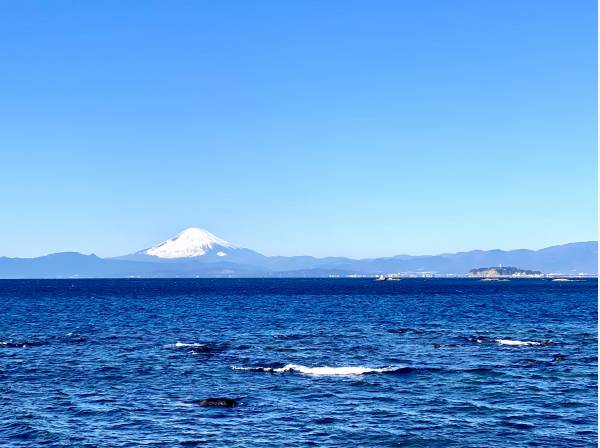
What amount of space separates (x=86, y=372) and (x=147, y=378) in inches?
314

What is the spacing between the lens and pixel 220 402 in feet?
179

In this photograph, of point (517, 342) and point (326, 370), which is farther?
point (517, 342)

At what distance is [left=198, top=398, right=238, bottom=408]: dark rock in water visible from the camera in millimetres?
54219

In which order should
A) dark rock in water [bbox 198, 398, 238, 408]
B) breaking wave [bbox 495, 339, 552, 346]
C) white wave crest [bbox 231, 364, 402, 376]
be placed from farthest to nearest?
1. breaking wave [bbox 495, 339, 552, 346]
2. white wave crest [bbox 231, 364, 402, 376]
3. dark rock in water [bbox 198, 398, 238, 408]

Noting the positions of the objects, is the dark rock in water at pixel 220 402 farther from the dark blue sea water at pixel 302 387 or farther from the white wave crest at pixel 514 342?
the white wave crest at pixel 514 342

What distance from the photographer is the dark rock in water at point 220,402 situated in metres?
54.2

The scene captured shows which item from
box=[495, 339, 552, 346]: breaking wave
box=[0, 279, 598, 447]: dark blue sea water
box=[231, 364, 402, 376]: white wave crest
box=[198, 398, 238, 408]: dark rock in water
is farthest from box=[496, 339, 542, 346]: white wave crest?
box=[198, 398, 238, 408]: dark rock in water

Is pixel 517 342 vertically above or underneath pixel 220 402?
above

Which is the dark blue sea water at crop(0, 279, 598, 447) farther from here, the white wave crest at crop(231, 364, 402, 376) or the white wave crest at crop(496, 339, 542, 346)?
the white wave crest at crop(496, 339, 542, 346)

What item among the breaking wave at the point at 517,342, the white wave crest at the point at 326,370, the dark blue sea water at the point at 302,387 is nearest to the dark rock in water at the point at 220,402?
the dark blue sea water at the point at 302,387

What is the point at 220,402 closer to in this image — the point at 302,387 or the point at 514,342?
the point at 302,387

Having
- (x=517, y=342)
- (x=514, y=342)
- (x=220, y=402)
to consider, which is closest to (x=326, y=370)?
(x=220, y=402)

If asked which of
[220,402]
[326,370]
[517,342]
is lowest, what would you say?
[220,402]

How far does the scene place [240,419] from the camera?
5041 cm
